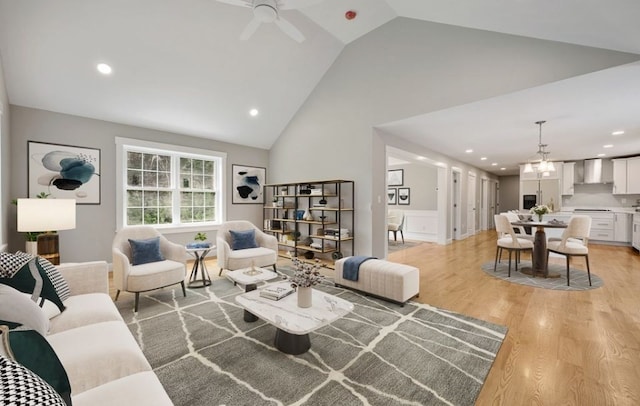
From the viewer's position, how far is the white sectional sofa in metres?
1.11

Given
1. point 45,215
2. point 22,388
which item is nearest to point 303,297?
point 22,388

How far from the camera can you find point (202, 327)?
2527 mm

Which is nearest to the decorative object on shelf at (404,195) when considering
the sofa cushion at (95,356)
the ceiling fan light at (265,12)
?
the ceiling fan light at (265,12)

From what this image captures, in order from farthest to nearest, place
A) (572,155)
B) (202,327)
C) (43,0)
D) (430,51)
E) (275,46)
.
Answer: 1. (572,155)
2. (275,46)
3. (430,51)
4. (43,0)
5. (202,327)

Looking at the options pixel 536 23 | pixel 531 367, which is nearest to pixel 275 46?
pixel 536 23

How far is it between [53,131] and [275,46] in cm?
342

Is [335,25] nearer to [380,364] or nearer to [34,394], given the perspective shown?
[380,364]

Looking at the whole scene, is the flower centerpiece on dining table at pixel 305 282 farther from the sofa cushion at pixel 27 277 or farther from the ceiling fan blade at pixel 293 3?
the ceiling fan blade at pixel 293 3

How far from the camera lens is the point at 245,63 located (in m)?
4.13

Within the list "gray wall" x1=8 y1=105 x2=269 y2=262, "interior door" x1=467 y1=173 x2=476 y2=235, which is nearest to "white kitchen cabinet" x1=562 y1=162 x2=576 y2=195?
"interior door" x1=467 y1=173 x2=476 y2=235

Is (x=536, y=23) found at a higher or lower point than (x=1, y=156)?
higher

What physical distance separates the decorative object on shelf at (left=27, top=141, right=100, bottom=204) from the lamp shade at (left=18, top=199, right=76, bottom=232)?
3.89 ft

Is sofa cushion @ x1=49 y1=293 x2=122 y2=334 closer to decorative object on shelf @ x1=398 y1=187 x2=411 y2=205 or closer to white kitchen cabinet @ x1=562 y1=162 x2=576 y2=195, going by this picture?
decorative object on shelf @ x1=398 y1=187 x2=411 y2=205

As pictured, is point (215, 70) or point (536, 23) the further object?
point (215, 70)
